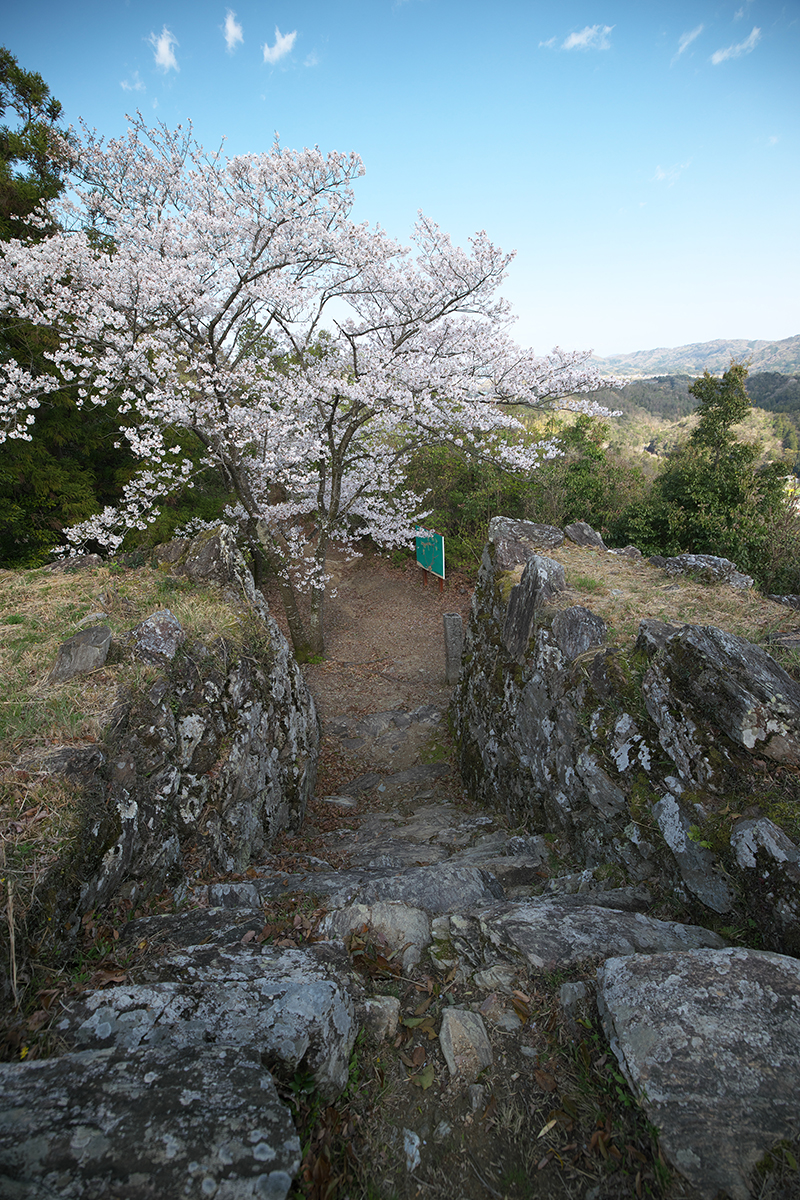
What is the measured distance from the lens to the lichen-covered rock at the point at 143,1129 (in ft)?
5.29

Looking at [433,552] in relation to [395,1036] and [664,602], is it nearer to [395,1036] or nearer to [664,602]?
[664,602]

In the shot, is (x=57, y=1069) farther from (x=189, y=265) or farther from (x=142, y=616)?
(x=189, y=265)

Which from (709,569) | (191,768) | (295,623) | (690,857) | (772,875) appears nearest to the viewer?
(772,875)

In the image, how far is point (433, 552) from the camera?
45.9 ft

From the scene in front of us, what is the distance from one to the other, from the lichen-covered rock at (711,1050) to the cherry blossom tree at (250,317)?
8.69 m

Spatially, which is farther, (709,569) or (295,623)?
(295,623)

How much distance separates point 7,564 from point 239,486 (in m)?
5.13

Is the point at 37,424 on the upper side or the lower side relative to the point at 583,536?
upper

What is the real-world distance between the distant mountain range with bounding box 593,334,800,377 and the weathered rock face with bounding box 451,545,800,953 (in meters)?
44.4

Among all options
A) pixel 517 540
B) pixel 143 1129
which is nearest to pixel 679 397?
pixel 517 540

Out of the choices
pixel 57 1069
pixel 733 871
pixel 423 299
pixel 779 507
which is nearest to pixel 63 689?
pixel 57 1069

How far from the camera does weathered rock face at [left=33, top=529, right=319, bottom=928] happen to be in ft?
11.3

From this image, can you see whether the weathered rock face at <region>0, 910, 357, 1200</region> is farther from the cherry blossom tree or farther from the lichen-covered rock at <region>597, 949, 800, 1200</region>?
the cherry blossom tree

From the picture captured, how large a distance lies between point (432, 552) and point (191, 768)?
1027 cm
